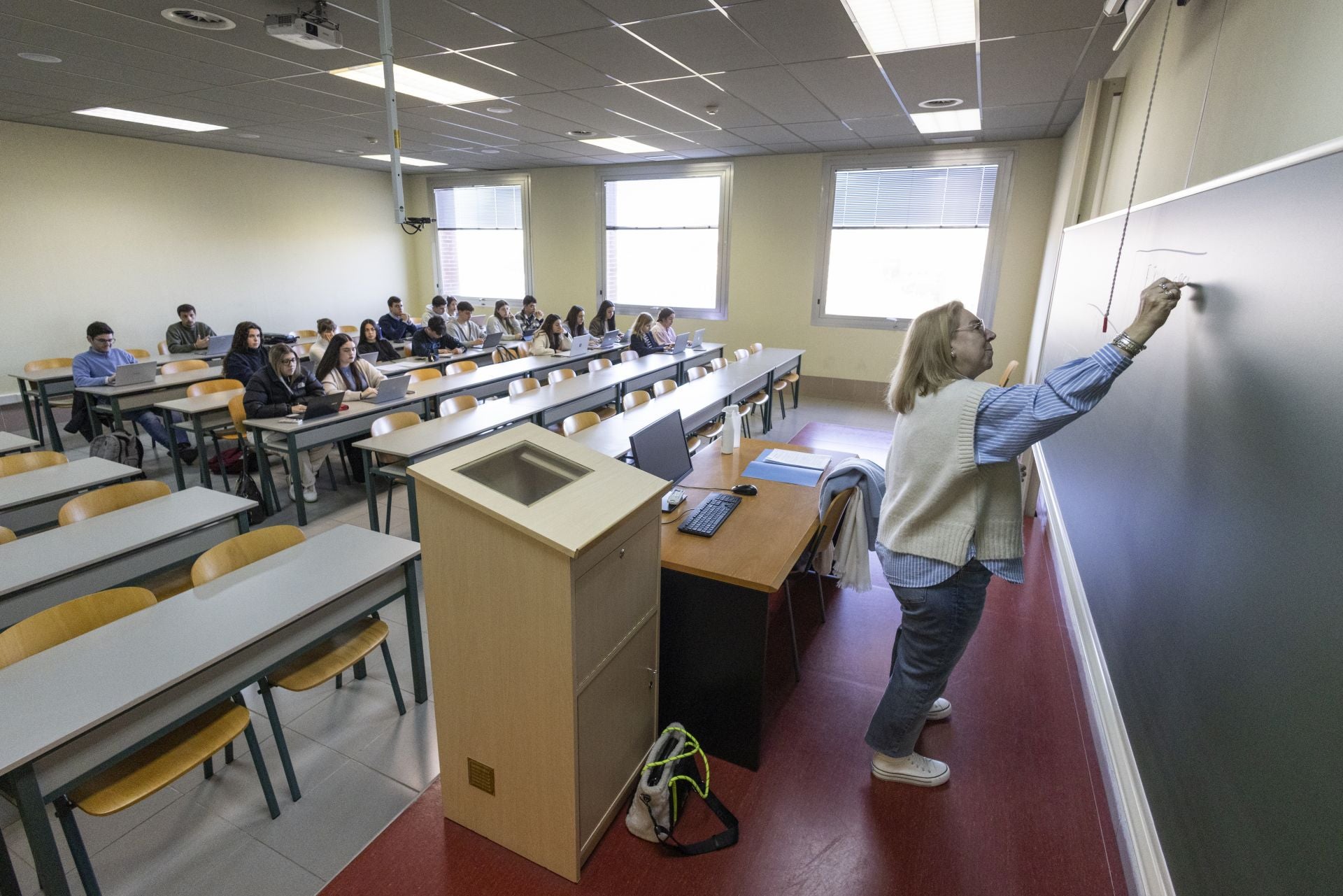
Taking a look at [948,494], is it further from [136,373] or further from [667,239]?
[667,239]

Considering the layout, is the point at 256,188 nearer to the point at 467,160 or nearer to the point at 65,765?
the point at 467,160

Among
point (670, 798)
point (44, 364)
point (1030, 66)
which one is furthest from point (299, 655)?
point (44, 364)

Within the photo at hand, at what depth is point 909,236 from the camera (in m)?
8.05

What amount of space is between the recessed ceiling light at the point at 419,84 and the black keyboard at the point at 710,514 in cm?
388

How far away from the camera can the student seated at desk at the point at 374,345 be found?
6.65m

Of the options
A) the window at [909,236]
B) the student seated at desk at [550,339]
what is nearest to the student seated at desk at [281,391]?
the student seated at desk at [550,339]

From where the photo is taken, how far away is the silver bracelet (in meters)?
1.42

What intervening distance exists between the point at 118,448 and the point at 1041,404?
5.96 metres

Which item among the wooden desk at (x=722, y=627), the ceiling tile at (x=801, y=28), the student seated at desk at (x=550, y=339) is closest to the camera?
the wooden desk at (x=722, y=627)

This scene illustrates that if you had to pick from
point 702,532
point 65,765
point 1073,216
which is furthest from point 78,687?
point 1073,216

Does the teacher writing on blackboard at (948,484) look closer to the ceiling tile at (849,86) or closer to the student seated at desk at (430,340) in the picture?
the ceiling tile at (849,86)

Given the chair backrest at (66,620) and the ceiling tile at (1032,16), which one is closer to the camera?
the chair backrest at (66,620)

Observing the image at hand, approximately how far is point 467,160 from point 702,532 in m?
8.76

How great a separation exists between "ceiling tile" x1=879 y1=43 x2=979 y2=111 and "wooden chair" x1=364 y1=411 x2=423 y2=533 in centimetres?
409
